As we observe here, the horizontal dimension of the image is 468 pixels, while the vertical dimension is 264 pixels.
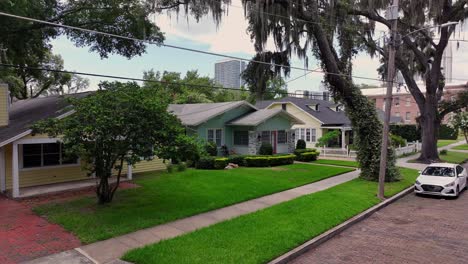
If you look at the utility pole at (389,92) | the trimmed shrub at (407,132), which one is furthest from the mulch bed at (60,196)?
the trimmed shrub at (407,132)

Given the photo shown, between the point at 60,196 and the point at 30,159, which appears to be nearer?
the point at 60,196

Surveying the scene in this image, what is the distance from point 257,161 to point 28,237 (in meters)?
14.5

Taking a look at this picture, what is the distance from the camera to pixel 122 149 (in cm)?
997

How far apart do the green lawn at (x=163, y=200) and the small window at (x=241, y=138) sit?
20.2 ft

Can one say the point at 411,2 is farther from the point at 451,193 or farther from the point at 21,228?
the point at 21,228

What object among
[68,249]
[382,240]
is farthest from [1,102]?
[382,240]

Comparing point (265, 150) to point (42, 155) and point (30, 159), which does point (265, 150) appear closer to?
point (42, 155)

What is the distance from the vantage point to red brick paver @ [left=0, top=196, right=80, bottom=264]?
7262 millimetres

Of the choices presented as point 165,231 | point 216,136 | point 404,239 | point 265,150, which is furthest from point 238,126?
point 404,239

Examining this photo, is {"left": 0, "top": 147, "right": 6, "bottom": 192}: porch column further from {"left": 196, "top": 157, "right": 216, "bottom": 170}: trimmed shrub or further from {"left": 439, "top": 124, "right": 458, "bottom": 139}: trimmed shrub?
{"left": 439, "top": 124, "right": 458, "bottom": 139}: trimmed shrub

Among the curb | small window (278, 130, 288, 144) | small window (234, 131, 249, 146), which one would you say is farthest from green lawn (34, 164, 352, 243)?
small window (278, 130, 288, 144)

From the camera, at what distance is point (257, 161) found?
20984mm

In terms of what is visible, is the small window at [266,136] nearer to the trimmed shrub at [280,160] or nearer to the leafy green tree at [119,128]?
the trimmed shrub at [280,160]

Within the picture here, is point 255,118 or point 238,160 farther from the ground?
point 255,118
